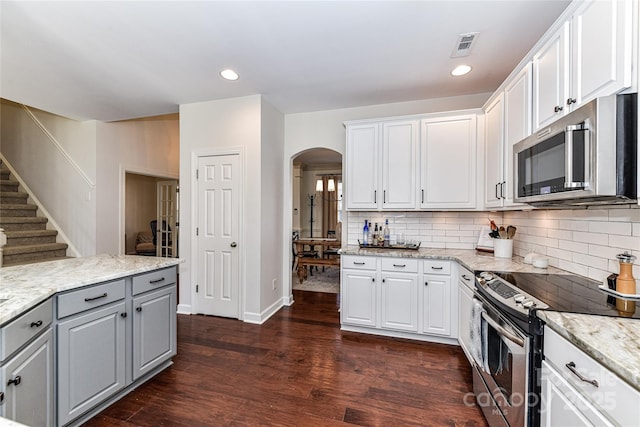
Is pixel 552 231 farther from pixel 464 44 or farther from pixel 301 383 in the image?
pixel 301 383

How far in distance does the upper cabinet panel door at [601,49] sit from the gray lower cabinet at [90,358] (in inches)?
116

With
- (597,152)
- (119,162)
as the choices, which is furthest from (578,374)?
(119,162)

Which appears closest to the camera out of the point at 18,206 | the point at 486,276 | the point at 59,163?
the point at 486,276

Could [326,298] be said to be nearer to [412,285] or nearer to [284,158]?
[412,285]

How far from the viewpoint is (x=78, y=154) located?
14.1 feet

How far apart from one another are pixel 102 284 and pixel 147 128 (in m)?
4.11

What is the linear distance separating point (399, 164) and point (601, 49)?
1.94 meters

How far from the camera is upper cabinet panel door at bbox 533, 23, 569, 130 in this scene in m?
1.59

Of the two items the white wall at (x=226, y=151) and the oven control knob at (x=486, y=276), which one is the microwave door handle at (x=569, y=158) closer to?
the oven control knob at (x=486, y=276)

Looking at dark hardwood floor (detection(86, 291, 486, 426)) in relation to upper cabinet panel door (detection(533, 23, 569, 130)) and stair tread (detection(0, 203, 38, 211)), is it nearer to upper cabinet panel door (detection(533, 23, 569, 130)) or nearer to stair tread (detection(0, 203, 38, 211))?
upper cabinet panel door (detection(533, 23, 569, 130))

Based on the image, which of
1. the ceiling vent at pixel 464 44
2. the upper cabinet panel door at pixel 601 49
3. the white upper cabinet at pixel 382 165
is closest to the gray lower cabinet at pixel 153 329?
the white upper cabinet at pixel 382 165

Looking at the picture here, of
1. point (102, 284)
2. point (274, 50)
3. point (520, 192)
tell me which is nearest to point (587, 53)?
point (520, 192)

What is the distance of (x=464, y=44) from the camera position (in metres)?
2.30

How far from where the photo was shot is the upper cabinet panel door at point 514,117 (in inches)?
78.9
